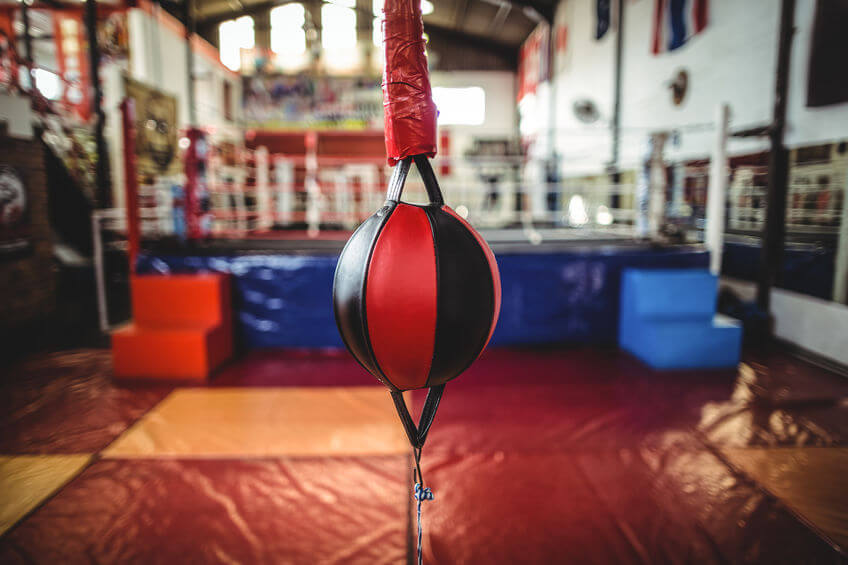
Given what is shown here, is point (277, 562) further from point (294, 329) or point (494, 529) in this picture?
point (294, 329)

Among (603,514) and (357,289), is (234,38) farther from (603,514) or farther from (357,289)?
(603,514)

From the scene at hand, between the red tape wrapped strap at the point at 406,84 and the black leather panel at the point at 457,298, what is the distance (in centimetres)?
13

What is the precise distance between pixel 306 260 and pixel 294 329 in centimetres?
48

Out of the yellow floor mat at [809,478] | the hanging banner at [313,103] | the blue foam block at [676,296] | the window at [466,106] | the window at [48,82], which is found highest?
the window at [466,106]

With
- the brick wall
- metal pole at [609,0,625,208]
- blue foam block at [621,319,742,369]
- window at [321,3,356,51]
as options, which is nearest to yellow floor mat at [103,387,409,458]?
blue foam block at [621,319,742,369]

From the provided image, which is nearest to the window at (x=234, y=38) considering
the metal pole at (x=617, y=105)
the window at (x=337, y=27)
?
the window at (x=337, y=27)

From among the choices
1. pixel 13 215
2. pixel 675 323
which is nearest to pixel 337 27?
pixel 13 215

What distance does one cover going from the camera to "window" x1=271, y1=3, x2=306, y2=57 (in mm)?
9977

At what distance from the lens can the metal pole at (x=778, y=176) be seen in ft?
9.70

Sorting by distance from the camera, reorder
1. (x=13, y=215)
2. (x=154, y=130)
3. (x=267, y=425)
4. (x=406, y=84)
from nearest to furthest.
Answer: (x=406, y=84) < (x=267, y=425) < (x=13, y=215) < (x=154, y=130)

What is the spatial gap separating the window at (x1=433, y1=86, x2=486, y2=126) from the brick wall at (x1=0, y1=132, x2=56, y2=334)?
9.17 m

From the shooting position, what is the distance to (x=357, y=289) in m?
0.78

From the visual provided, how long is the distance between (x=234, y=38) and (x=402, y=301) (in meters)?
11.7

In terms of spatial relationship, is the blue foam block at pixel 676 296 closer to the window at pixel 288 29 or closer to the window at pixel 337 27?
the window at pixel 337 27
